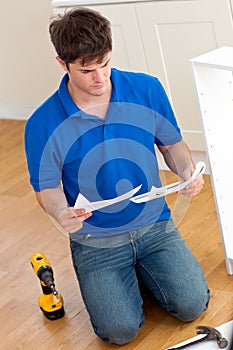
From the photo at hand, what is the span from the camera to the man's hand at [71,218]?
187 cm

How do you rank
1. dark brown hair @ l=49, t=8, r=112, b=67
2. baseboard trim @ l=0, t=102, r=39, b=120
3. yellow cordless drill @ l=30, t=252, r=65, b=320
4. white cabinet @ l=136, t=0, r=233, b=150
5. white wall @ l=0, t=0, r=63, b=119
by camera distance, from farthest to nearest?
baseboard trim @ l=0, t=102, r=39, b=120, white wall @ l=0, t=0, r=63, b=119, white cabinet @ l=136, t=0, r=233, b=150, yellow cordless drill @ l=30, t=252, r=65, b=320, dark brown hair @ l=49, t=8, r=112, b=67

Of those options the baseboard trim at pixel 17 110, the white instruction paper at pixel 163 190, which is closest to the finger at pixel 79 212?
the white instruction paper at pixel 163 190

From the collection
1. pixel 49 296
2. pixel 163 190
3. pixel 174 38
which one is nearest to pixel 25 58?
pixel 174 38

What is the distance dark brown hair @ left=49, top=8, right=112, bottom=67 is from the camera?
179cm

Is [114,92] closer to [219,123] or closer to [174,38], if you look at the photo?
[219,123]

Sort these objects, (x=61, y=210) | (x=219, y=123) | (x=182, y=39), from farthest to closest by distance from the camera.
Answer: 1. (x=182, y=39)
2. (x=219, y=123)
3. (x=61, y=210)

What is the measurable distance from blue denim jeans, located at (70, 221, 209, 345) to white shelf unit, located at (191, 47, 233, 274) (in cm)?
17

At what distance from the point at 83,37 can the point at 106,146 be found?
29 centimetres

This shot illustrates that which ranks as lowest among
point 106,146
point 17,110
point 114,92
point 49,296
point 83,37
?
point 17,110

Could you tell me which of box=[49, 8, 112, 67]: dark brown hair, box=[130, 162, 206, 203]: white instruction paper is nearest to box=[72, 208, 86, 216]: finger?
box=[130, 162, 206, 203]: white instruction paper

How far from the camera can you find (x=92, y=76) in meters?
1.85

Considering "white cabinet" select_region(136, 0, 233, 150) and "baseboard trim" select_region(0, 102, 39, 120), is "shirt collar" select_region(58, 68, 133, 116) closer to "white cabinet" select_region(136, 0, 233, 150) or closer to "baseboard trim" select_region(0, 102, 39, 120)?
"white cabinet" select_region(136, 0, 233, 150)

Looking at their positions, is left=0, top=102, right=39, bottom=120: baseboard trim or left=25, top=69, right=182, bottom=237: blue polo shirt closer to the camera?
left=25, top=69, right=182, bottom=237: blue polo shirt

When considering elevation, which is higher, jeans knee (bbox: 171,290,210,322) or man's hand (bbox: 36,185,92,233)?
man's hand (bbox: 36,185,92,233)
